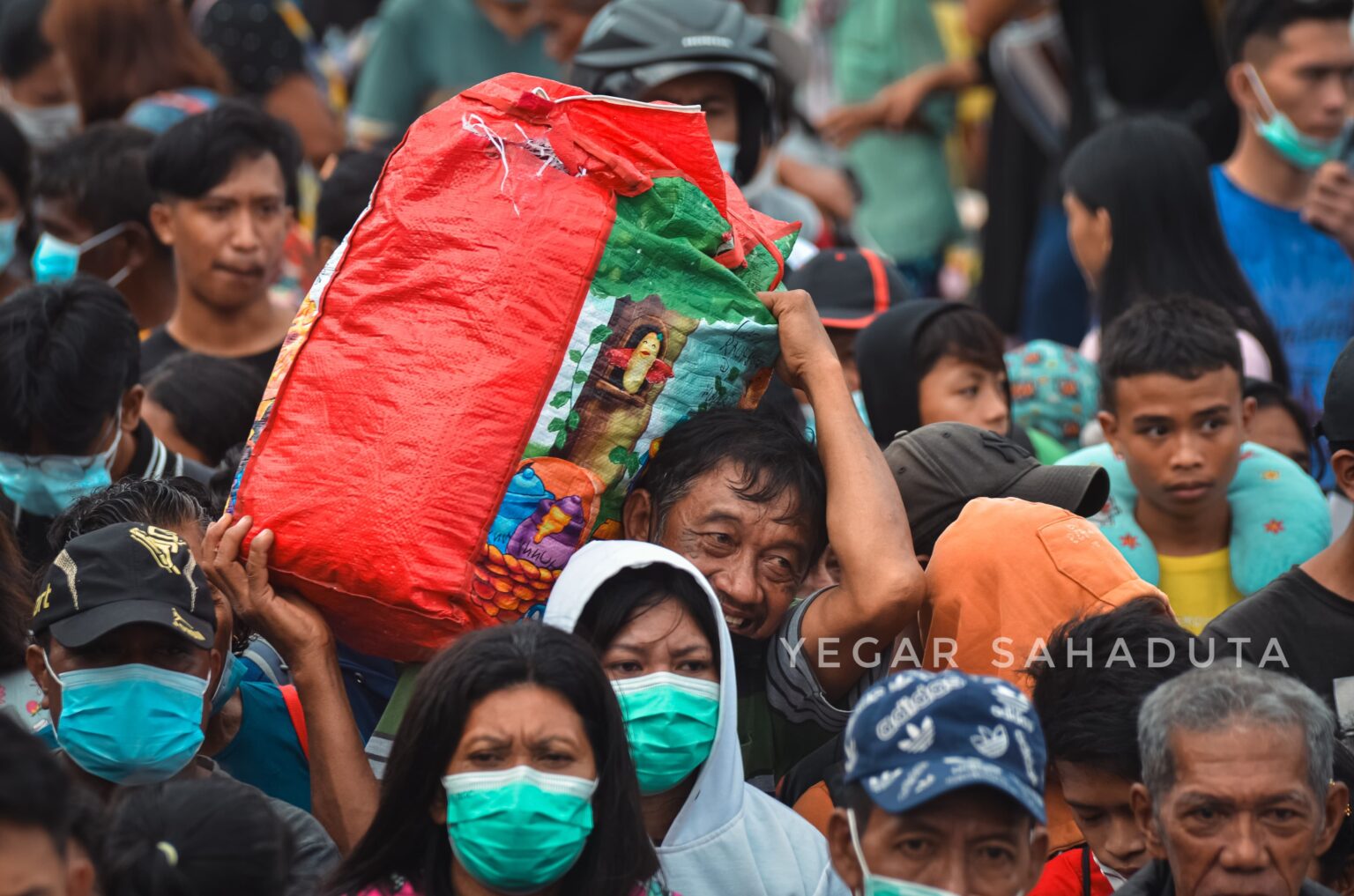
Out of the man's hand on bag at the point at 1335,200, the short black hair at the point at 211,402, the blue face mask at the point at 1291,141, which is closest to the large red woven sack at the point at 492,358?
the short black hair at the point at 211,402

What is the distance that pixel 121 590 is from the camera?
382 cm

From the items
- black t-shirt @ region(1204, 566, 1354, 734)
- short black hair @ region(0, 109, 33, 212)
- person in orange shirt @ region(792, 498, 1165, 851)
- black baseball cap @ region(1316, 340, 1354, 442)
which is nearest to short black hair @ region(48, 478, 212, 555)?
person in orange shirt @ region(792, 498, 1165, 851)

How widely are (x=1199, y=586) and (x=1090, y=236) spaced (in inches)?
68.2

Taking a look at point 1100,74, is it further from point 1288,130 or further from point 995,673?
point 995,673

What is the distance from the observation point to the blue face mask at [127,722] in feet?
12.4

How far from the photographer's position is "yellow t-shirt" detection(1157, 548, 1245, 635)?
5.15 m

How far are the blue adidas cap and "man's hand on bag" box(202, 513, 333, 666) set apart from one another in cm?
122

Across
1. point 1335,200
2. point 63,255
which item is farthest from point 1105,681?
point 63,255

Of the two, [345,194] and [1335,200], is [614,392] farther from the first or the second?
[1335,200]

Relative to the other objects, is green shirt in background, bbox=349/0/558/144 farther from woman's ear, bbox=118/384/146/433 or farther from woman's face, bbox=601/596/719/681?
woman's face, bbox=601/596/719/681

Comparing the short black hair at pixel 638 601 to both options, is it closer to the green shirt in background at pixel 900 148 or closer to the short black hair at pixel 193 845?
the short black hair at pixel 193 845

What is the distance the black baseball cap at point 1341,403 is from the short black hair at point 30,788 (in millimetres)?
2958

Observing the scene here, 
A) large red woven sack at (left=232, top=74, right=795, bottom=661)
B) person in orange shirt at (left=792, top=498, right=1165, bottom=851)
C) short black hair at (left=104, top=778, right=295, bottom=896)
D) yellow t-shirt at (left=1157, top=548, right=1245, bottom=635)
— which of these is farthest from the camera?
yellow t-shirt at (left=1157, top=548, right=1245, bottom=635)

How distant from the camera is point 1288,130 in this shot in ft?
22.8
